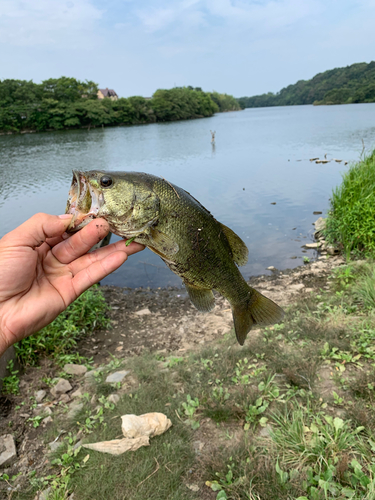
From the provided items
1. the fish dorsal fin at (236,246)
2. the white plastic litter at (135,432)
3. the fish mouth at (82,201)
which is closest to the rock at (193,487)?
the white plastic litter at (135,432)

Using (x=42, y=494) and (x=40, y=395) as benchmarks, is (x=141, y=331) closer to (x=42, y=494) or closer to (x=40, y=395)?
(x=40, y=395)

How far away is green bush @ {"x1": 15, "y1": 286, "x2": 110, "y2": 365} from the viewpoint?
5.08 m

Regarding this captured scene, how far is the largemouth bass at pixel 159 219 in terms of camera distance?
215cm

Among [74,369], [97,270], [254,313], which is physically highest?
[97,270]

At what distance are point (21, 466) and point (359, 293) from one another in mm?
5516

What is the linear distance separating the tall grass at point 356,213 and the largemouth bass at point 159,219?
6.41 m

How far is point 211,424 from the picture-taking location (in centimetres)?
362

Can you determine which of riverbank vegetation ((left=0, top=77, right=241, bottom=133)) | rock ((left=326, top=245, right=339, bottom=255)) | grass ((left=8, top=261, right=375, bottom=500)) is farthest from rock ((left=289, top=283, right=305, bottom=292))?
riverbank vegetation ((left=0, top=77, right=241, bottom=133))

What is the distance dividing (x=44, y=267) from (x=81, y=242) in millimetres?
448

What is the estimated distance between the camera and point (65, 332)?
17.8 ft

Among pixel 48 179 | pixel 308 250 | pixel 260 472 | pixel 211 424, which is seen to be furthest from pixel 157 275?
pixel 48 179

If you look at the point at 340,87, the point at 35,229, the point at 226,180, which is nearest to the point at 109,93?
the point at 340,87

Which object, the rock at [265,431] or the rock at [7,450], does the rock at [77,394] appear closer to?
the rock at [7,450]

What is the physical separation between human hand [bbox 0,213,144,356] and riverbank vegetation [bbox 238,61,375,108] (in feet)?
394
